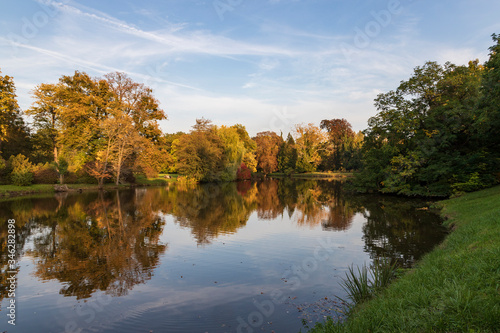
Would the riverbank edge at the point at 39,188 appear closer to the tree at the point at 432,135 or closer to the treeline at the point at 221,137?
the treeline at the point at 221,137

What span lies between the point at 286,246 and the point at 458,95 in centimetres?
2257

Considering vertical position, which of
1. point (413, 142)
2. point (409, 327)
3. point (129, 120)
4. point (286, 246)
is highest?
point (129, 120)

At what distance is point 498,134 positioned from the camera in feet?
71.0

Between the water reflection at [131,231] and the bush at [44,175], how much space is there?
32.0 ft

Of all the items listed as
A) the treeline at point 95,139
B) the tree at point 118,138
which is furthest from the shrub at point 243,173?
the tree at point 118,138

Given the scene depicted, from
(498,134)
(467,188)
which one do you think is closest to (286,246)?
(467,188)

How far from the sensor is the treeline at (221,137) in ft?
72.6

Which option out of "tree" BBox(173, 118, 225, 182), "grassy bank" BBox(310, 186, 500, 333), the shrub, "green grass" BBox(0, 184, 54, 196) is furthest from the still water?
the shrub

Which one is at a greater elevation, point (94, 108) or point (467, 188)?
point (94, 108)

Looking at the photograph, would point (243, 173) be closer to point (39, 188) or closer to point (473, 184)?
point (39, 188)

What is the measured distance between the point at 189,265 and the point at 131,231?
567 cm

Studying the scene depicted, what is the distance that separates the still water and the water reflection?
2.3 inches

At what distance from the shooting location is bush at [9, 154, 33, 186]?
28.6m

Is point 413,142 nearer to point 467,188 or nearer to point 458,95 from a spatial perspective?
point 458,95
